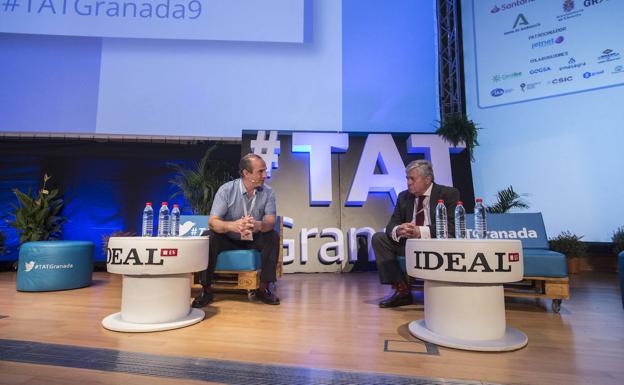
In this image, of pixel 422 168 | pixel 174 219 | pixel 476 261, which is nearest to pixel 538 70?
pixel 422 168

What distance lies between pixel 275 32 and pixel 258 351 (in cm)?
393

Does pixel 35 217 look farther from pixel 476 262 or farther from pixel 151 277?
pixel 476 262

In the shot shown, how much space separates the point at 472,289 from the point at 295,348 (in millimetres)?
885

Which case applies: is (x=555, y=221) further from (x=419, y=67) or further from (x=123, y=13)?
(x=123, y=13)

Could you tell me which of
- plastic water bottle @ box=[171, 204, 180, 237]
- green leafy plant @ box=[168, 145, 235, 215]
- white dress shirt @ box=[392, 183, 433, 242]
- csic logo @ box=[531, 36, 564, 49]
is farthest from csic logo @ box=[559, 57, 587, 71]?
plastic water bottle @ box=[171, 204, 180, 237]

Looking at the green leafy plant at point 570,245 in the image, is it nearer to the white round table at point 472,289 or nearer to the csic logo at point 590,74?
the csic logo at point 590,74

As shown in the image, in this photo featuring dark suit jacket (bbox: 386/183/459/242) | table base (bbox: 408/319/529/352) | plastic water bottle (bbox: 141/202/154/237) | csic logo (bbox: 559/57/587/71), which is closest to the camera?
table base (bbox: 408/319/529/352)

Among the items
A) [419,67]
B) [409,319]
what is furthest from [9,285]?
[419,67]

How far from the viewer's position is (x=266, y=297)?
253 centimetres

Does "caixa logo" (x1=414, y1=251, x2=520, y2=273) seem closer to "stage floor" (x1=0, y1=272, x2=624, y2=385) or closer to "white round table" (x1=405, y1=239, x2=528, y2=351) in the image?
"white round table" (x1=405, y1=239, x2=528, y2=351)

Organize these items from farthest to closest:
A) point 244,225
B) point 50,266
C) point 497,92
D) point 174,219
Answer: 1. point 497,92
2. point 50,266
3. point 174,219
4. point 244,225

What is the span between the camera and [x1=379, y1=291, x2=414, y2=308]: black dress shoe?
8.02 feet

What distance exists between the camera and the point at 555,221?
14.4ft

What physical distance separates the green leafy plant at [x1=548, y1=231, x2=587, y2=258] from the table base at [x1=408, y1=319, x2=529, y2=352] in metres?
3.24
